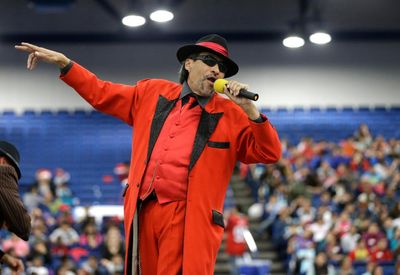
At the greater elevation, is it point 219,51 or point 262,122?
point 219,51

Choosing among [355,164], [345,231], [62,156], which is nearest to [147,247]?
[345,231]

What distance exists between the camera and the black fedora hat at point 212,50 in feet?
14.4

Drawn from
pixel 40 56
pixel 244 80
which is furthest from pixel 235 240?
pixel 40 56

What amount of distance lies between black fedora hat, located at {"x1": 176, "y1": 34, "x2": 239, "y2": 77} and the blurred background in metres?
10.3

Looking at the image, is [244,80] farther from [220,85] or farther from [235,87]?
[235,87]

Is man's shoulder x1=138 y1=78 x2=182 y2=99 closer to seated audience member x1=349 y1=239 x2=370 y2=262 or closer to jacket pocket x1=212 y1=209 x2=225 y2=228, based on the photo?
jacket pocket x1=212 y1=209 x2=225 y2=228

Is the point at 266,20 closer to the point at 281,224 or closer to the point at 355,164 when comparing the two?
the point at 355,164

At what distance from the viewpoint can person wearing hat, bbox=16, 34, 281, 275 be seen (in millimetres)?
4176

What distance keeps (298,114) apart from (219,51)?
15614 millimetres

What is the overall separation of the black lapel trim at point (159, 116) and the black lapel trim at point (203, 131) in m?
0.20

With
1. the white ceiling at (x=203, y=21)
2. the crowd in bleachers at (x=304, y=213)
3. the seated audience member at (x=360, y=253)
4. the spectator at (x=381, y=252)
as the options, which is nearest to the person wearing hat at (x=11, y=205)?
the crowd in bleachers at (x=304, y=213)

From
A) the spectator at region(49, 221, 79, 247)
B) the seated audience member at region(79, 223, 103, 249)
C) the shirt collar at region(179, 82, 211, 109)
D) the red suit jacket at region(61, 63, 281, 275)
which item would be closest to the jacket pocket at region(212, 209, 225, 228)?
the red suit jacket at region(61, 63, 281, 275)

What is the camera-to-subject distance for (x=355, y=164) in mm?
16516

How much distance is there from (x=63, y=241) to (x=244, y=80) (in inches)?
355
